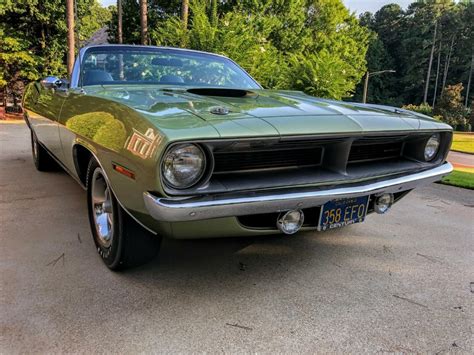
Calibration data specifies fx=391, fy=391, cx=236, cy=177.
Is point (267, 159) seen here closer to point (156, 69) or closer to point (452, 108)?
point (156, 69)

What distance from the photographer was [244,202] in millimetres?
1837

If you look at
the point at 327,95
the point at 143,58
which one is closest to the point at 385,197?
the point at 143,58

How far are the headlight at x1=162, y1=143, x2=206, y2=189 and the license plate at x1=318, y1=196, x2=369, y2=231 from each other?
77 centimetres

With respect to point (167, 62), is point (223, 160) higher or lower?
lower

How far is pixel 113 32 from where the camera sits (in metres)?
23.5

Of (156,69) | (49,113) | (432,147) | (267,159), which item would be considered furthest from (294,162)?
(49,113)

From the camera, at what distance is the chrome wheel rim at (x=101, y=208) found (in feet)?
8.11

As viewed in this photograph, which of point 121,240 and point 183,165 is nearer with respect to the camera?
point 183,165

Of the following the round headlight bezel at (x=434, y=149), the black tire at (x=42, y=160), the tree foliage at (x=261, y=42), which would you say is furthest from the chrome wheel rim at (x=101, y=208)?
the tree foliage at (x=261, y=42)

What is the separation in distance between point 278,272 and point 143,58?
85.1 inches

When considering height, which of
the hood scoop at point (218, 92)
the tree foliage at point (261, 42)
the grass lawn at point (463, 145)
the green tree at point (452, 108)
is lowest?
the grass lawn at point (463, 145)

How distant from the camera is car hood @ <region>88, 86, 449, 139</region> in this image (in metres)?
1.80

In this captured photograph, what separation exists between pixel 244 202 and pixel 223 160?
27cm

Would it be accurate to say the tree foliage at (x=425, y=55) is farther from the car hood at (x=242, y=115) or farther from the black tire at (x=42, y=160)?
the car hood at (x=242, y=115)
